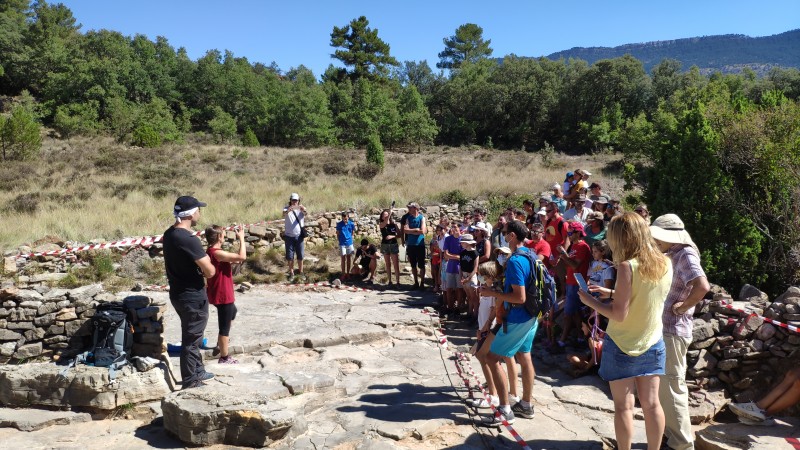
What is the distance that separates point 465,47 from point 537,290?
77.8 meters

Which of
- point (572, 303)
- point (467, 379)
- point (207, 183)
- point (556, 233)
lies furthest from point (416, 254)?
point (207, 183)

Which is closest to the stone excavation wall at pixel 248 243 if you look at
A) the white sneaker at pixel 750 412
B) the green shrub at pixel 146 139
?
the white sneaker at pixel 750 412

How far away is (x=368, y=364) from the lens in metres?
6.70

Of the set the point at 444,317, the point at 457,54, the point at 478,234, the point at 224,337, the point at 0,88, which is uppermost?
the point at 457,54

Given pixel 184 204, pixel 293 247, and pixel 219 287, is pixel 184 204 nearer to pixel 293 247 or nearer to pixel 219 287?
pixel 219 287

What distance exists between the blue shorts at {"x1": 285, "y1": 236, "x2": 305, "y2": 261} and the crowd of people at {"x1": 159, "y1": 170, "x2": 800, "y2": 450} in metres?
3.73

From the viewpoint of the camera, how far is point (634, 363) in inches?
147

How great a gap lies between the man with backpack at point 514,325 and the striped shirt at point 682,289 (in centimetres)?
100

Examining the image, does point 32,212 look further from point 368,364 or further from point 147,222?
point 368,364

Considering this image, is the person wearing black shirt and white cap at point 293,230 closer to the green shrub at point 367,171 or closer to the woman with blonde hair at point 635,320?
the woman with blonde hair at point 635,320

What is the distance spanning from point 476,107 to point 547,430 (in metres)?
48.2

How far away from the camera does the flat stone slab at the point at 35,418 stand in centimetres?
501

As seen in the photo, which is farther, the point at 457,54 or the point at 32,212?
the point at 457,54

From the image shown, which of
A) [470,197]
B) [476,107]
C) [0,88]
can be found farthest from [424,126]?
[0,88]
